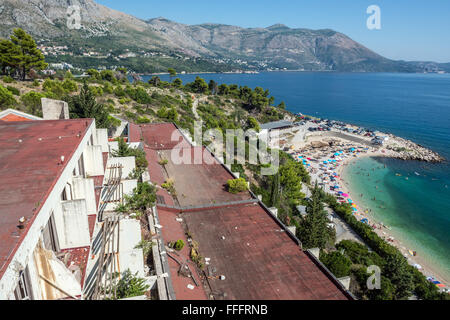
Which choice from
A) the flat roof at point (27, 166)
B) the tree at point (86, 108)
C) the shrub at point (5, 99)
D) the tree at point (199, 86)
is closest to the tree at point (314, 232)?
the flat roof at point (27, 166)

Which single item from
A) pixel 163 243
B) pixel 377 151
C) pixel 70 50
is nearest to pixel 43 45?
pixel 70 50

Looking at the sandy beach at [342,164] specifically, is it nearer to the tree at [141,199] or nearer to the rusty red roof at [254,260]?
the rusty red roof at [254,260]

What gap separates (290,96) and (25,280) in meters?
130

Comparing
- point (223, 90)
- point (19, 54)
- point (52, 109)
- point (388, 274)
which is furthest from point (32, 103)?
point (223, 90)

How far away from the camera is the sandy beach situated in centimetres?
2551

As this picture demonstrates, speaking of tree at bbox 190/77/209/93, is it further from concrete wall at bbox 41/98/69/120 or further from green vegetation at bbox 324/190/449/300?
concrete wall at bbox 41/98/69/120

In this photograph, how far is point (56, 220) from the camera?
24.5 feet

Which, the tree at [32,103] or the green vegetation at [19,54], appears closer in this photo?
the tree at [32,103]

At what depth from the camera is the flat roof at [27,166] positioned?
18.1 feet

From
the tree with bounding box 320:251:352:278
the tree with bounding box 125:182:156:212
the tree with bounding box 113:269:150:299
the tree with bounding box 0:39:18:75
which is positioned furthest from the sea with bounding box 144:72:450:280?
the tree with bounding box 0:39:18:75

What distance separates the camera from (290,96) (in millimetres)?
126750

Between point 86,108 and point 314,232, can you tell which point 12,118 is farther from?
point 314,232

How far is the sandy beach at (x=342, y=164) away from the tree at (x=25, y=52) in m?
38.3

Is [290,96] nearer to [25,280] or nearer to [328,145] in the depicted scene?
[328,145]
